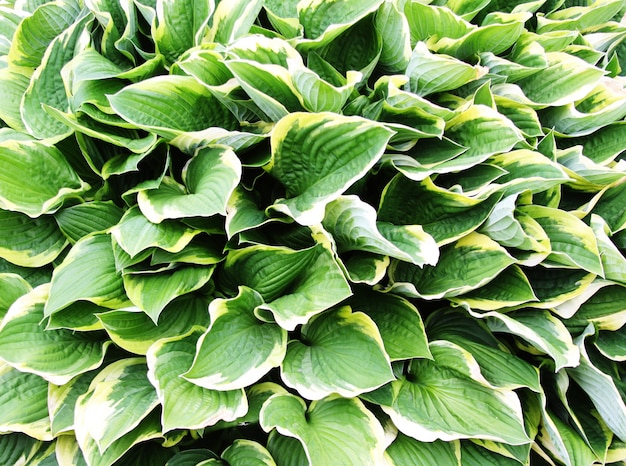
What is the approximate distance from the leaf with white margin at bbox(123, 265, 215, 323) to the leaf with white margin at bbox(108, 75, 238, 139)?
277mm

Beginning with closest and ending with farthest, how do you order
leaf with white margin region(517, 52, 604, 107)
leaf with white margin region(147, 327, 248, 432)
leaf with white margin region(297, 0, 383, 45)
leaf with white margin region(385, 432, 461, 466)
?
leaf with white margin region(147, 327, 248, 432) → leaf with white margin region(385, 432, 461, 466) → leaf with white margin region(297, 0, 383, 45) → leaf with white margin region(517, 52, 604, 107)

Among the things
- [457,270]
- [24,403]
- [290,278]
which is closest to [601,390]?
[457,270]

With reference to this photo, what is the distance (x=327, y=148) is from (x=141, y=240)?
40cm

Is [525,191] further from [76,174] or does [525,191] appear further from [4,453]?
[4,453]

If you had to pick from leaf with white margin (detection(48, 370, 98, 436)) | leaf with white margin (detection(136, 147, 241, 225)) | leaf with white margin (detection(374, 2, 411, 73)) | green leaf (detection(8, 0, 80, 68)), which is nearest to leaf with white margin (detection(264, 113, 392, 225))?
leaf with white margin (detection(136, 147, 241, 225))

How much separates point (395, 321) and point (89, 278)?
0.62m

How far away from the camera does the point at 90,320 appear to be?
1.06 meters

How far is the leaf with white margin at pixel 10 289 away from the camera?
114cm

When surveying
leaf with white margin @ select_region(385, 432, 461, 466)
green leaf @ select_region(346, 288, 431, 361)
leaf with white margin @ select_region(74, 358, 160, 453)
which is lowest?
leaf with white margin @ select_region(385, 432, 461, 466)

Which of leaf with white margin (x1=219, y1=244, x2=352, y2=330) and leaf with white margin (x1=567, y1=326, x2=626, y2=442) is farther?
leaf with white margin (x1=567, y1=326, x2=626, y2=442)

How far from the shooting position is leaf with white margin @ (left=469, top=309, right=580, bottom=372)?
104 centimetres

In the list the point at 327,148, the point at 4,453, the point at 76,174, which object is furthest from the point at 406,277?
the point at 4,453

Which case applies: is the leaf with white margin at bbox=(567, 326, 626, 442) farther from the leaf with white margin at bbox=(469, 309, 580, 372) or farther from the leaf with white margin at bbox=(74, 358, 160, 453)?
the leaf with white margin at bbox=(74, 358, 160, 453)

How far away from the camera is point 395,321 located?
3.70 ft
